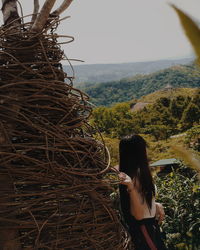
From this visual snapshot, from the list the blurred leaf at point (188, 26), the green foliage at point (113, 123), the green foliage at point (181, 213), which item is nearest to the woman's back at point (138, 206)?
the blurred leaf at point (188, 26)

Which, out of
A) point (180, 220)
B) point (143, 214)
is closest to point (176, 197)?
point (180, 220)

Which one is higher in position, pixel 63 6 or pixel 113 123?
pixel 63 6

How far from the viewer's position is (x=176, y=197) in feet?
15.7

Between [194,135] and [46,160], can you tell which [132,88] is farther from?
[46,160]

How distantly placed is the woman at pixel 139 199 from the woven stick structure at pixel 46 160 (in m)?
0.58

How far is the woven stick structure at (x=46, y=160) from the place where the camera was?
1.17 meters

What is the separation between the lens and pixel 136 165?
2.12m

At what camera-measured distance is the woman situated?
1975 millimetres

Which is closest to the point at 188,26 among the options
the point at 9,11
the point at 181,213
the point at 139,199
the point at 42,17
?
the point at 42,17

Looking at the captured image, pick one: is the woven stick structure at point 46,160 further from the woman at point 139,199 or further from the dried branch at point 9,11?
the woman at point 139,199

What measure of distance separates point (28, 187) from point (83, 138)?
0.29 meters

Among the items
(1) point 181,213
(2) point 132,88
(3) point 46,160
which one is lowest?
(2) point 132,88

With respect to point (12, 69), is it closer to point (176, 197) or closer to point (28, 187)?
point (28, 187)

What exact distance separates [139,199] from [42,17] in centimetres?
118
